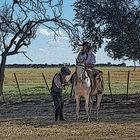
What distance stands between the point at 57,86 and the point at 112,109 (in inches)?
255

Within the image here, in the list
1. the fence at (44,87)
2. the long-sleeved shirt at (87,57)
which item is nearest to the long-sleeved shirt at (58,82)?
the long-sleeved shirt at (87,57)

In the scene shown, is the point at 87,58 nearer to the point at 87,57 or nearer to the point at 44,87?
the point at 87,57

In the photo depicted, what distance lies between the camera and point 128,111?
2208cm

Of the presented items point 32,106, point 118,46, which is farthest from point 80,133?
point 118,46

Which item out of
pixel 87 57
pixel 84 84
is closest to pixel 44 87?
pixel 87 57

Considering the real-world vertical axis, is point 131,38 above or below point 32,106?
above

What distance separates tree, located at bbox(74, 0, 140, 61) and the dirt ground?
3.35m

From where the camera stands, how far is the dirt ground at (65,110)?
65.2 feet

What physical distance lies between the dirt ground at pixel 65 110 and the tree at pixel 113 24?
3348 mm

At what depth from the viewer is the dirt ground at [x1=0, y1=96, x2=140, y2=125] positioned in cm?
1988

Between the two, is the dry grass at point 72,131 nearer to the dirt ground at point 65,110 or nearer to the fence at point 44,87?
the dirt ground at point 65,110

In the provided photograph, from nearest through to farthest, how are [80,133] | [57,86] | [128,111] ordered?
[80,133], [57,86], [128,111]

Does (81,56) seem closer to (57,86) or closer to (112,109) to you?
(57,86)

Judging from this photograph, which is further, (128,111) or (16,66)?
(16,66)
